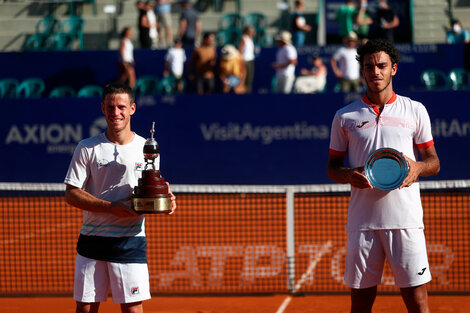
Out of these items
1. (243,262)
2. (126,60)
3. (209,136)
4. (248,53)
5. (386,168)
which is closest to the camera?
(386,168)

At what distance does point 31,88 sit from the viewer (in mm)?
17234

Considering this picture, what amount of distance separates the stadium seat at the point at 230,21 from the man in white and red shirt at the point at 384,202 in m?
16.6

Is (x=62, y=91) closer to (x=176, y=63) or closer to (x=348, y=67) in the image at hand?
(x=176, y=63)

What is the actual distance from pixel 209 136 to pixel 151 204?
9862 mm

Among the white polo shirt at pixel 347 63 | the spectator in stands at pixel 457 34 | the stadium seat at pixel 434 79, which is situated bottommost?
the stadium seat at pixel 434 79

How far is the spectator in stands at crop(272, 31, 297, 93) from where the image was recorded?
16.5m

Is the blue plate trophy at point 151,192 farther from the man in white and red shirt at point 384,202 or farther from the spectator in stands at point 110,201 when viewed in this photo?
→ the man in white and red shirt at point 384,202

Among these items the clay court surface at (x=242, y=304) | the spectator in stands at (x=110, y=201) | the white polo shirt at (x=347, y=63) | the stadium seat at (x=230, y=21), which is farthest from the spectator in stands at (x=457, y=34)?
the spectator in stands at (x=110, y=201)

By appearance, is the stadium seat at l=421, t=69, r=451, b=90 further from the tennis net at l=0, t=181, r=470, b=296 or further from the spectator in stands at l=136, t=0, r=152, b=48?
the tennis net at l=0, t=181, r=470, b=296

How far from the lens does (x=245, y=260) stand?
844 centimetres

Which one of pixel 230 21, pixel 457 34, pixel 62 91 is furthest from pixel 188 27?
pixel 457 34

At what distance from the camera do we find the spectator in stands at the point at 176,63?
17016mm

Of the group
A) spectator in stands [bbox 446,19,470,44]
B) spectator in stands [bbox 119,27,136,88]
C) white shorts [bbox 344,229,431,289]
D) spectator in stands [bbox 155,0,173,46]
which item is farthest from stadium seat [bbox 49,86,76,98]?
white shorts [bbox 344,229,431,289]

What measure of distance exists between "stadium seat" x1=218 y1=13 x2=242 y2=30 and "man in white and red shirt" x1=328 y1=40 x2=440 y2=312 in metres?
16.6
